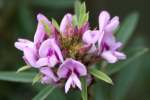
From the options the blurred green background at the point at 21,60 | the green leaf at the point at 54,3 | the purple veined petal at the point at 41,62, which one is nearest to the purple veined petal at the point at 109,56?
the purple veined petal at the point at 41,62

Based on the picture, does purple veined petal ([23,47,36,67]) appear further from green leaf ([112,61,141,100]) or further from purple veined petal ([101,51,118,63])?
green leaf ([112,61,141,100])

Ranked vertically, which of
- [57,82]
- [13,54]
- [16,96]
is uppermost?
[57,82]

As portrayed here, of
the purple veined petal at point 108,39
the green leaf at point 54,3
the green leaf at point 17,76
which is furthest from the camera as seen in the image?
the green leaf at point 54,3

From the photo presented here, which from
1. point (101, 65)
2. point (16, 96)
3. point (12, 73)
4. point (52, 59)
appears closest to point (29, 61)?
point (52, 59)

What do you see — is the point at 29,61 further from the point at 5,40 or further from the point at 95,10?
the point at 95,10

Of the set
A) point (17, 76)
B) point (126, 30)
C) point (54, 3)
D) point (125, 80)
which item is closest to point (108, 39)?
point (17, 76)

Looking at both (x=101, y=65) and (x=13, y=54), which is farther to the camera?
(x=13, y=54)

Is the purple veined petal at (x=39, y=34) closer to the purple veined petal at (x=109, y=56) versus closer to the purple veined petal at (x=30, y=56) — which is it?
the purple veined petal at (x=30, y=56)

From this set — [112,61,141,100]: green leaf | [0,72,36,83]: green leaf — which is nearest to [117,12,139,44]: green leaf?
[112,61,141,100]: green leaf
